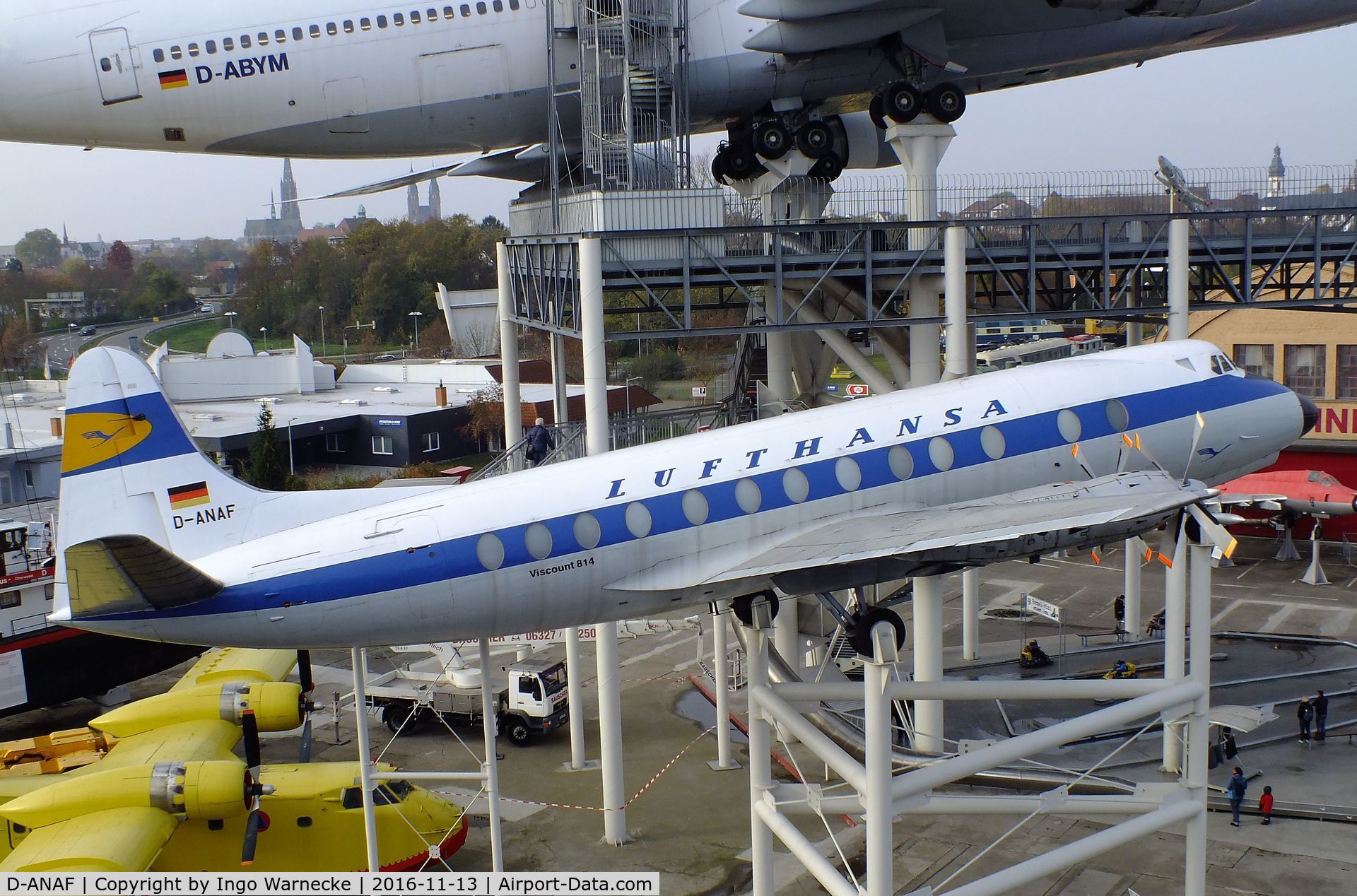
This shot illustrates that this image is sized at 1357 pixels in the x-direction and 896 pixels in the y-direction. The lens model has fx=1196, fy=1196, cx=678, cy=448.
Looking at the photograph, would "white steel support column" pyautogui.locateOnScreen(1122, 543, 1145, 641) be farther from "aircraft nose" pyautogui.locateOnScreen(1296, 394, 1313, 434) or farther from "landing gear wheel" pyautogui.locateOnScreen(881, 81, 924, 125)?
"landing gear wheel" pyautogui.locateOnScreen(881, 81, 924, 125)

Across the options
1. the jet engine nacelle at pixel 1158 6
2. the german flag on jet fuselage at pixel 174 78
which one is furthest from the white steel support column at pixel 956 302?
the german flag on jet fuselage at pixel 174 78

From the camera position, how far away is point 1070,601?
50.2 m

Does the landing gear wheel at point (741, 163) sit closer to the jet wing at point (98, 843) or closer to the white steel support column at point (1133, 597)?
the white steel support column at point (1133, 597)

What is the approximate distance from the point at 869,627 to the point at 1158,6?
20753 millimetres

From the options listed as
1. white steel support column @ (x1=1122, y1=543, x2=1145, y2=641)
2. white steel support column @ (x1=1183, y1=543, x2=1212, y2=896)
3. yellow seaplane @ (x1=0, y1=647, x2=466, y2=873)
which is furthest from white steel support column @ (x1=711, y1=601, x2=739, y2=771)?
white steel support column @ (x1=1122, y1=543, x2=1145, y2=641)

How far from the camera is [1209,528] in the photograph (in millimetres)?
18734

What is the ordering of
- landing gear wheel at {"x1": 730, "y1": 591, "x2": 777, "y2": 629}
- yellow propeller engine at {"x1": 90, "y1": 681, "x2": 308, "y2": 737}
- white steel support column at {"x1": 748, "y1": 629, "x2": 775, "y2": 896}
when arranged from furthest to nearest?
yellow propeller engine at {"x1": 90, "y1": 681, "x2": 308, "y2": 737} < white steel support column at {"x1": 748, "y1": 629, "x2": 775, "y2": 896} < landing gear wheel at {"x1": 730, "y1": 591, "x2": 777, "y2": 629}

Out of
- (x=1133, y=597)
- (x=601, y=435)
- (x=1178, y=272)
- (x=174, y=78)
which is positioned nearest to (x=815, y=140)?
(x=1178, y=272)

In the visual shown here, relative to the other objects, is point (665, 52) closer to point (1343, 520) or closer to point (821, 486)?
point (821, 486)

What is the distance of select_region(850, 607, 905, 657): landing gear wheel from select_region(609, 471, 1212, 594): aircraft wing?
0.85 m

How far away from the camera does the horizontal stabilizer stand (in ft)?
57.5

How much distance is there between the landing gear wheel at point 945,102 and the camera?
30500 mm

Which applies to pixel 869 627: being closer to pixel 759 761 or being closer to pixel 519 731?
pixel 759 761

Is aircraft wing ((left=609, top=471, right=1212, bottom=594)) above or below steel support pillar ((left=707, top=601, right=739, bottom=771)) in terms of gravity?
above
